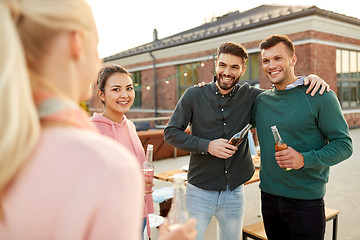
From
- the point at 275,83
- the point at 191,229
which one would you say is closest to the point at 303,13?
the point at 275,83

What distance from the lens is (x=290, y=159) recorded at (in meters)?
1.99

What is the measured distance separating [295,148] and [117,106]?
1.43m

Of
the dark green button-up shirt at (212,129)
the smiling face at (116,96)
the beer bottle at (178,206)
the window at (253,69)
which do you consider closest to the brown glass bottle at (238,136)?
the dark green button-up shirt at (212,129)

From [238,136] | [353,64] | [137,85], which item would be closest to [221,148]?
[238,136]

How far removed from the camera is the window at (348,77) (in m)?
13.5

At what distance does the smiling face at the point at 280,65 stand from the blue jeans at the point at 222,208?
99cm

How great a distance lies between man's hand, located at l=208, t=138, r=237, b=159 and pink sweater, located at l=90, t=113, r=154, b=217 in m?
0.57

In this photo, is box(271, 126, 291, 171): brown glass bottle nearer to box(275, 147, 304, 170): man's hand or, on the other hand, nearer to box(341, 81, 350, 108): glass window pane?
box(275, 147, 304, 170): man's hand

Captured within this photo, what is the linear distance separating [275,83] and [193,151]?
888 mm

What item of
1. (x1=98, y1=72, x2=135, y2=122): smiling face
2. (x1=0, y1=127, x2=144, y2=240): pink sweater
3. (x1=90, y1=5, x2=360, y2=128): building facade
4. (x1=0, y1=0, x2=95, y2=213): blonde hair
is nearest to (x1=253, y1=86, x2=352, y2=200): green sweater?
(x1=98, y1=72, x2=135, y2=122): smiling face

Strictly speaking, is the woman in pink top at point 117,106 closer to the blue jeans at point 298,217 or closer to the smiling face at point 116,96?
the smiling face at point 116,96

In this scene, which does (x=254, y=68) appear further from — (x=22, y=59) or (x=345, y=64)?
(x=22, y=59)

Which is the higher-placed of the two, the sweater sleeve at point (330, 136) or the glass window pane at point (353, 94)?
the glass window pane at point (353, 94)

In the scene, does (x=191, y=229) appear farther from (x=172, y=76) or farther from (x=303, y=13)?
(x=172, y=76)
